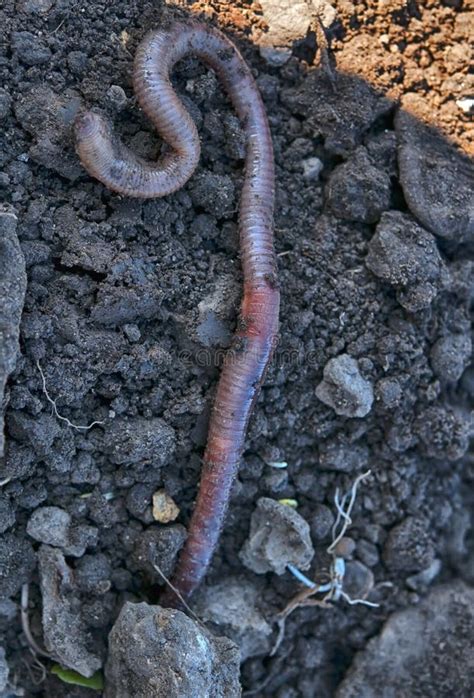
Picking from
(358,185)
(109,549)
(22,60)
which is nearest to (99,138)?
(22,60)

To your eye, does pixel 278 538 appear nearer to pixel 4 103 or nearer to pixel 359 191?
pixel 359 191

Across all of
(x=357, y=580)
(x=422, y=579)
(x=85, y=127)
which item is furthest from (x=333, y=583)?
(x=85, y=127)

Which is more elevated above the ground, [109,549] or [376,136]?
[376,136]

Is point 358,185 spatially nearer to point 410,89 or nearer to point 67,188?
point 410,89

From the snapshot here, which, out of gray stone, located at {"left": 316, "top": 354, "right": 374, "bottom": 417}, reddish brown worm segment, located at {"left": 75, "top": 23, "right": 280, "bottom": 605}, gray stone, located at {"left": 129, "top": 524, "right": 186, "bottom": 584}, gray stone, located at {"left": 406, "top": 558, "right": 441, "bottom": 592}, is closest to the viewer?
reddish brown worm segment, located at {"left": 75, "top": 23, "right": 280, "bottom": 605}

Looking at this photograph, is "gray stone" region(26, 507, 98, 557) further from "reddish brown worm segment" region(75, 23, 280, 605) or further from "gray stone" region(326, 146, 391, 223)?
"gray stone" region(326, 146, 391, 223)

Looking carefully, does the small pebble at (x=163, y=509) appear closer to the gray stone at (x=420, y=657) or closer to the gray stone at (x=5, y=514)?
the gray stone at (x=5, y=514)

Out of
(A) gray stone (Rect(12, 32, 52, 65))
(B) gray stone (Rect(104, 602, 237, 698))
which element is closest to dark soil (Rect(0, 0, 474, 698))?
(A) gray stone (Rect(12, 32, 52, 65))
